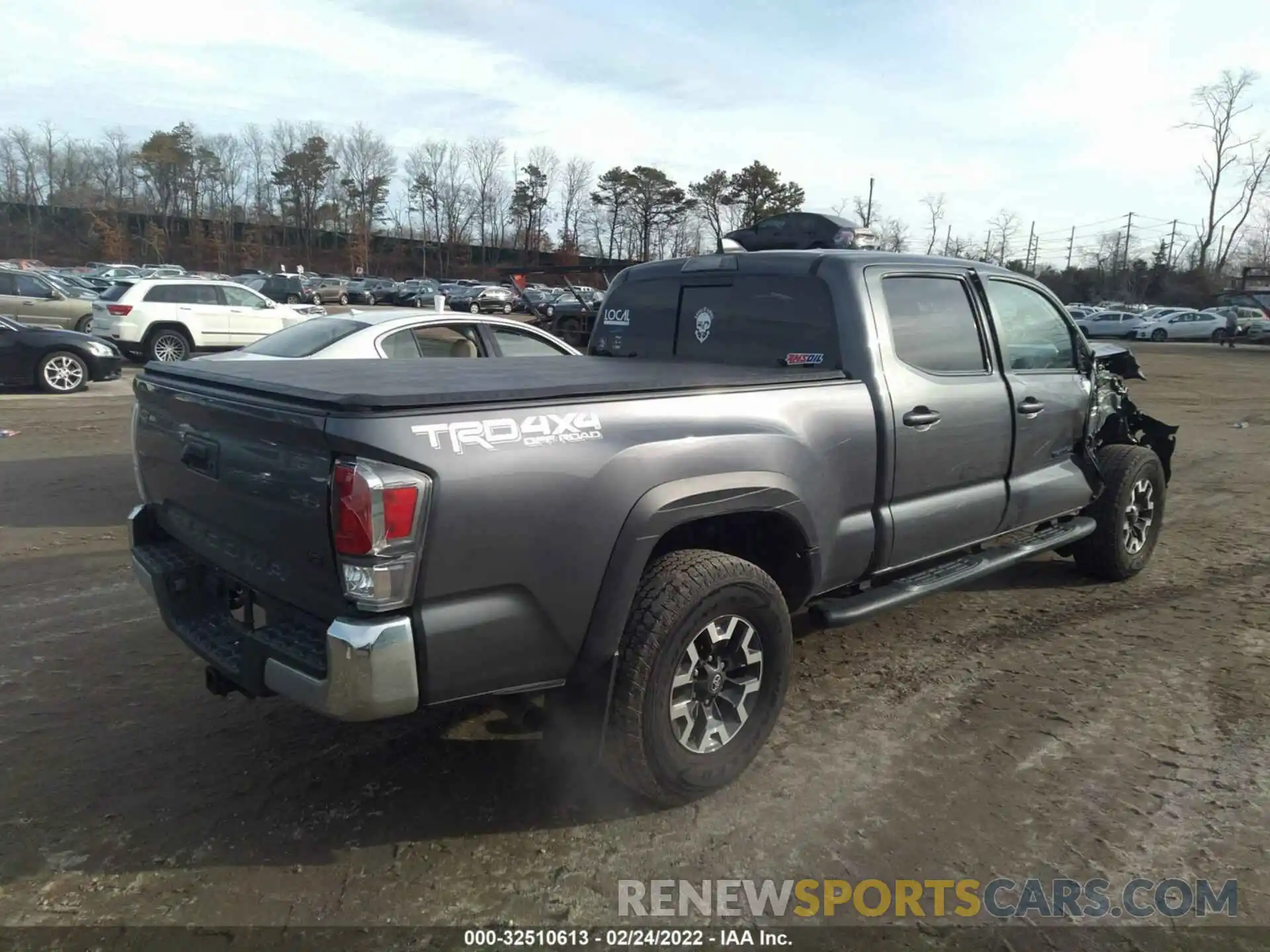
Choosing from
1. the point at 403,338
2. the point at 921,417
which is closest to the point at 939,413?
the point at 921,417

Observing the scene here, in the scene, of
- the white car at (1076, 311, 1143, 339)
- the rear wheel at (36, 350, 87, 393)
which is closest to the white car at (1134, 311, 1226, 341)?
the white car at (1076, 311, 1143, 339)

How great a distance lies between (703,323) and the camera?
4.61m

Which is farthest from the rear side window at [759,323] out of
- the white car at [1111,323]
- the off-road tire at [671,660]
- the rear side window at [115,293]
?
the white car at [1111,323]

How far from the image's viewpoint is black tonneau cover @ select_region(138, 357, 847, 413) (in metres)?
2.54

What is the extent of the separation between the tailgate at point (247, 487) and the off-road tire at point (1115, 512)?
4722 millimetres

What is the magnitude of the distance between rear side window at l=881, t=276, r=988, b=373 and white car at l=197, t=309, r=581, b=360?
3340 mm

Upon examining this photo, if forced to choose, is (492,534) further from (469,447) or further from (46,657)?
(46,657)

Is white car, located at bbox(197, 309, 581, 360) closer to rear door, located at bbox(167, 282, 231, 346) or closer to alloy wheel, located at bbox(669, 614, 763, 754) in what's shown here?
alloy wheel, located at bbox(669, 614, 763, 754)

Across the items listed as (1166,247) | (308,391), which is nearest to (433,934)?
(308,391)

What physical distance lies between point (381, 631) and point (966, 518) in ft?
9.89

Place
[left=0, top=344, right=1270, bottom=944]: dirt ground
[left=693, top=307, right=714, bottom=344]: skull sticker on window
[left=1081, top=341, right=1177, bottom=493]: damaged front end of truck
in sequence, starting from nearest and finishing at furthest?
[left=0, top=344, right=1270, bottom=944]: dirt ground → [left=693, top=307, right=714, bottom=344]: skull sticker on window → [left=1081, top=341, right=1177, bottom=493]: damaged front end of truck

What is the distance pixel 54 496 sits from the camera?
730 centimetres

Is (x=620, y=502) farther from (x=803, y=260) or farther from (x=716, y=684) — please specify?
(x=803, y=260)

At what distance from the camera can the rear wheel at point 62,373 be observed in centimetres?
1314
